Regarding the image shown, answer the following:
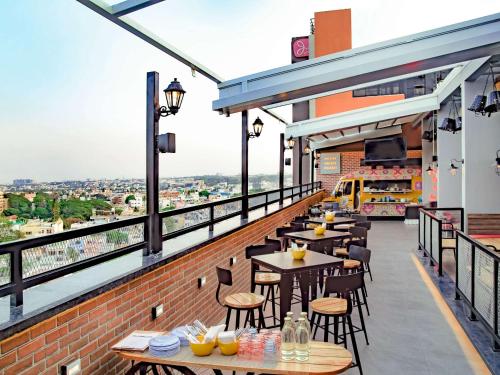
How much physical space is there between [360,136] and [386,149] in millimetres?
1135

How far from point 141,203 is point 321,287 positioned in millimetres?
3275

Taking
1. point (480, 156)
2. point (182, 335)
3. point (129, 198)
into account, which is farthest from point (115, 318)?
point (480, 156)

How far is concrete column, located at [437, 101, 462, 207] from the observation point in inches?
427

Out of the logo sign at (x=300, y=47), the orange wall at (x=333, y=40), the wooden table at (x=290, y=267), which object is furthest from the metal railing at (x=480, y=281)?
the logo sign at (x=300, y=47)

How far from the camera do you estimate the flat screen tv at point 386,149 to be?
1614cm

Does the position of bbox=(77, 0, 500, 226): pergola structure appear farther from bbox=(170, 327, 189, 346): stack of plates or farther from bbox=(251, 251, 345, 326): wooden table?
bbox=(170, 327, 189, 346): stack of plates

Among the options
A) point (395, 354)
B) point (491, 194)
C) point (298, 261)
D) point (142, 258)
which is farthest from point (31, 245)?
point (491, 194)

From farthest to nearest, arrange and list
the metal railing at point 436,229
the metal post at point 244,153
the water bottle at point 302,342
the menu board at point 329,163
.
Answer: the menu board at point 329,163 < the metal post at point 244,153 < the metal railing at point 436,229 < the water bottle at point 302,342

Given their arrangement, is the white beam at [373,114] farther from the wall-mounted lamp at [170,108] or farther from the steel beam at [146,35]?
the wall-mounted lamp at [170,108]

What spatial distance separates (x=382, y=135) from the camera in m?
16.4

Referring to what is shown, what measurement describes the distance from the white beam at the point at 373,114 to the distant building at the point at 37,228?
9836mm

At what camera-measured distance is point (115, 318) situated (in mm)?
2928

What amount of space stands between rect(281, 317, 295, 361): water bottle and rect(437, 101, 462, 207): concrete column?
9.81m

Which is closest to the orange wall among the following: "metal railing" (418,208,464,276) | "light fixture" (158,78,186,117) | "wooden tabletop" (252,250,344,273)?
"metal railing" (418,208,464,276)
